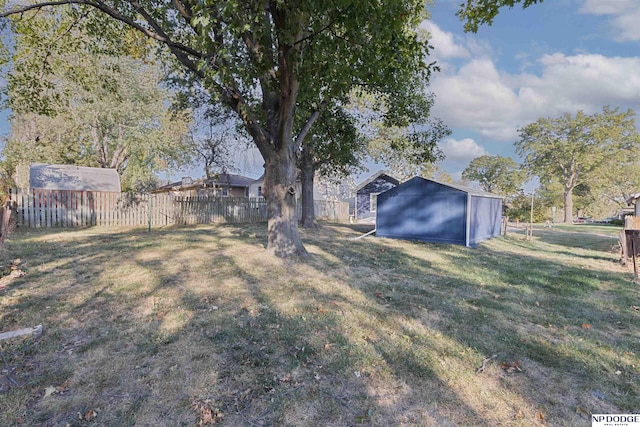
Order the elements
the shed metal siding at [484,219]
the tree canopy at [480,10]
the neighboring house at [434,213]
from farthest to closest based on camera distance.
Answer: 1. the shed metal siding at [484,219]
2. the neighboring house at [434,213]
3. the tree canopy at [480,10]

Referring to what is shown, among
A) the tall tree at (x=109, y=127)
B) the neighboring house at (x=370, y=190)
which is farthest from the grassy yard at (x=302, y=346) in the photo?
the neighboring house at (x=370, y=190)

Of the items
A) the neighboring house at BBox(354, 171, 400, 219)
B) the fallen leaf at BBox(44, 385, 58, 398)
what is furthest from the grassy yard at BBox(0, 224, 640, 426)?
the neighboring house at BBox(354, 171, 400, 219)

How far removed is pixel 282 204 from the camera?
22.9 ft

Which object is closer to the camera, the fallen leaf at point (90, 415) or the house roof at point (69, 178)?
the fallen leaf at point (90, 415)

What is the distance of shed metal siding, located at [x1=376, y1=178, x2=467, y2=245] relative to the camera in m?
11.5

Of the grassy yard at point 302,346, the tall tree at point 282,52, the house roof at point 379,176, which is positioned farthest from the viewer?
the house roof at point 379,176

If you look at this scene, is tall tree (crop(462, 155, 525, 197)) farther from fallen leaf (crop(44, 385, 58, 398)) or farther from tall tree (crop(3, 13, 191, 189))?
fallen leaf (crop(44, 385, 58, 398))

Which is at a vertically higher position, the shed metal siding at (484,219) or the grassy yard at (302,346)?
the shed metal siding at (484,219)

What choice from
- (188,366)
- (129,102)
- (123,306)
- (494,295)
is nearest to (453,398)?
(188,366)

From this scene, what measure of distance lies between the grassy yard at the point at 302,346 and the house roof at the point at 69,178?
48.0 ft

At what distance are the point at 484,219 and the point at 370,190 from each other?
51.5ft

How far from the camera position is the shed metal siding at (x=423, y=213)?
11.5m

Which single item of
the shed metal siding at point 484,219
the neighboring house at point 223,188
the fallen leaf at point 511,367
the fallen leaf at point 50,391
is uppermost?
the neighboring house at point 223,188

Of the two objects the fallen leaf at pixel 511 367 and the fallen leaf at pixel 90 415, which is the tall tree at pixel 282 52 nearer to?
the fallen leaf at pixel 90 415
